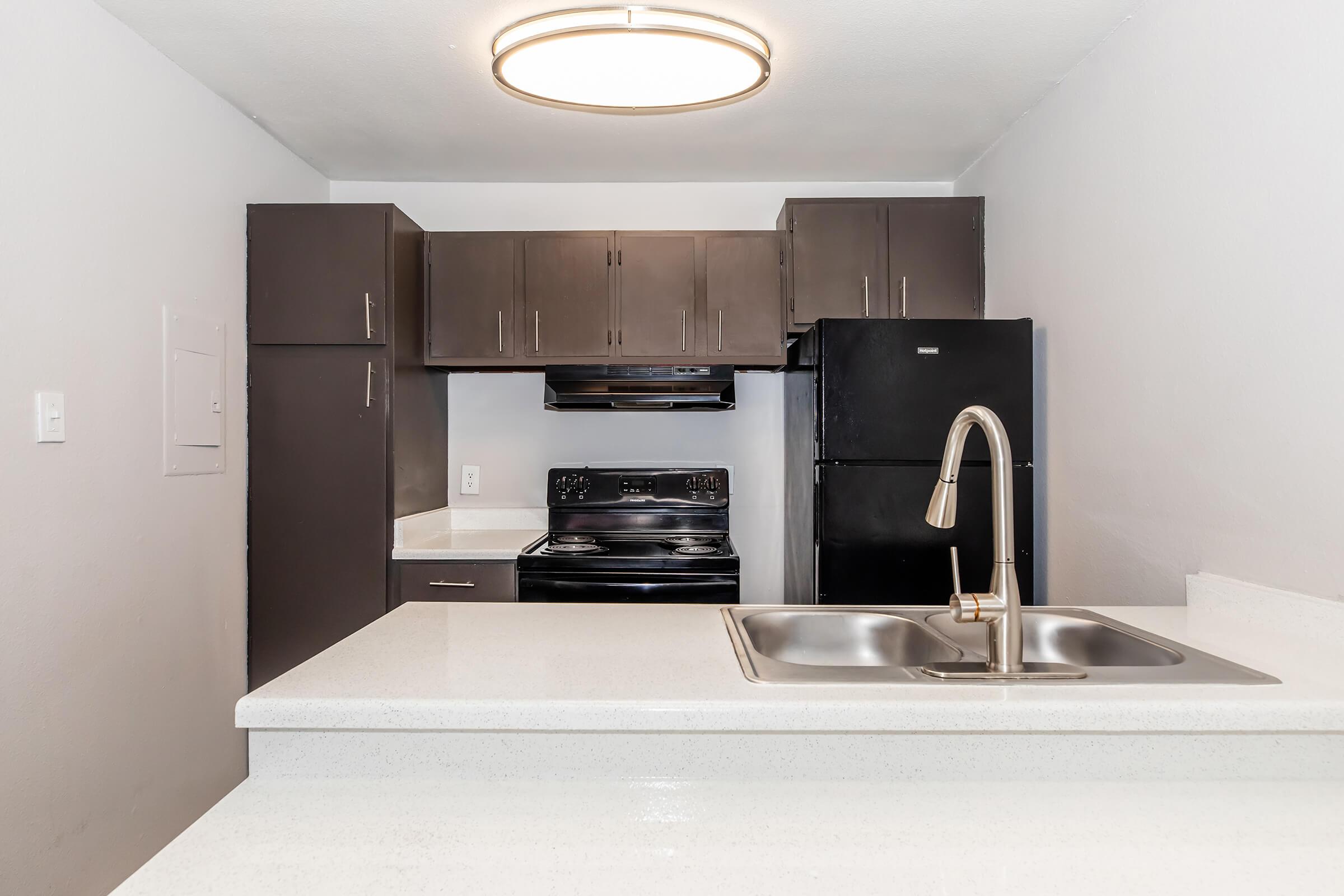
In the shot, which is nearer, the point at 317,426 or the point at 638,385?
the point at 317,426

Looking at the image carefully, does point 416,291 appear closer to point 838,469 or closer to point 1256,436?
point 838,469

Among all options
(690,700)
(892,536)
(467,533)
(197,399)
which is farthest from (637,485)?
(690,700)

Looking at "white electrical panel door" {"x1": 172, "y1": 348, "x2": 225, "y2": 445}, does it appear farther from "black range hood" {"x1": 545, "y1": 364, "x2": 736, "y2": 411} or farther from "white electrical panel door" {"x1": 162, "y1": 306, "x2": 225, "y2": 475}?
"black range hood" {"x1": 545, "y1": 364, "x2": 736, "y2": 411}

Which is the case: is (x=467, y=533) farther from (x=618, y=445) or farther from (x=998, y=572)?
(x=998, y=572)

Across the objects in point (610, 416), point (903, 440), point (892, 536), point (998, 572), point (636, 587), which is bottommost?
point (636, 587)

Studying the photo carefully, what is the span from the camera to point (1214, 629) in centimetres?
151

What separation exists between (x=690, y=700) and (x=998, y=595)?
0.51m

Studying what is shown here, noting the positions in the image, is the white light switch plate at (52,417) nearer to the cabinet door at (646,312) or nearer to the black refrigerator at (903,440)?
the cabinet door at (646,312)

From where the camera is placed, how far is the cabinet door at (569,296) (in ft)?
10.3

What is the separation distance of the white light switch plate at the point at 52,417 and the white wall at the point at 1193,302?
2.77 metres

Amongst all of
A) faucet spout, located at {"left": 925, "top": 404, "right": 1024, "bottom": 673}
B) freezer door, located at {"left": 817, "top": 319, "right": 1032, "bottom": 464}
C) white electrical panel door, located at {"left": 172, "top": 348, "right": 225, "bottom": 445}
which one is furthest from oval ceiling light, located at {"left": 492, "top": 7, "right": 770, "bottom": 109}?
white electrical panel door, located at {"left": 172, "top": 348, "right": 225, "bottom": 445}

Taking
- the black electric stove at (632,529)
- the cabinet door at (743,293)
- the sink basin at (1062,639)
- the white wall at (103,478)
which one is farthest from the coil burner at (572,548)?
the sink basin at (1062,639)

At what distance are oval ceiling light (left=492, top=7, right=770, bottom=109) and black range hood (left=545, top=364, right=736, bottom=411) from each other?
114 cm

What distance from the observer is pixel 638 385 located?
3127mm
